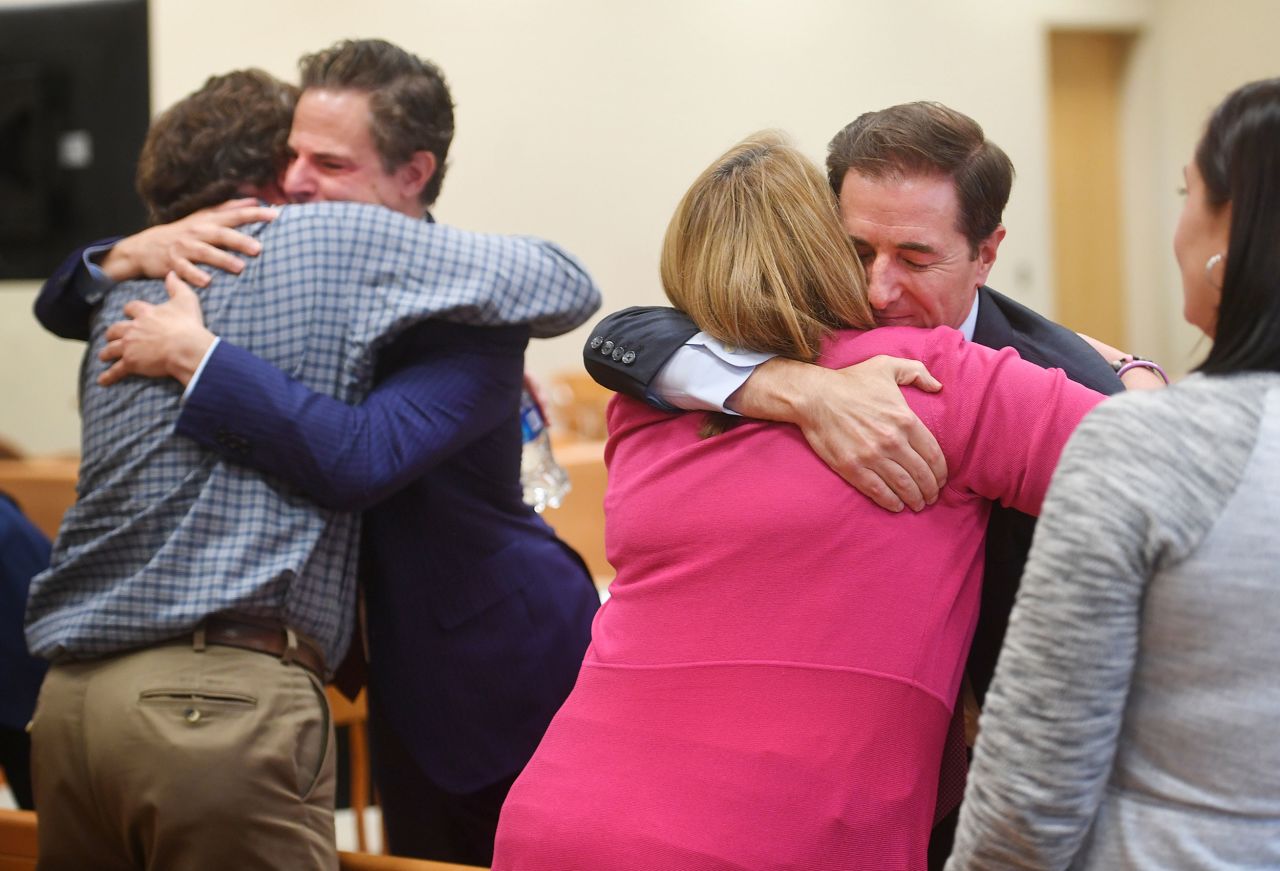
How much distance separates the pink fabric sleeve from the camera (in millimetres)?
1129

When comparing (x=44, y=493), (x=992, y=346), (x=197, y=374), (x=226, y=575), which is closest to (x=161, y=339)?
(x=197, y=374)

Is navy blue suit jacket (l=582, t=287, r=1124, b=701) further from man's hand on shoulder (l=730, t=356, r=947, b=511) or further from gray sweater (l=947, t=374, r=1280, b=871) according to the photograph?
gray sweater (l=947, t=374, r=1280, b=871)

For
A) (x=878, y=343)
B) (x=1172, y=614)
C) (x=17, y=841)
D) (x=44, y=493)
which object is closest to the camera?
(x=1172, y=614)

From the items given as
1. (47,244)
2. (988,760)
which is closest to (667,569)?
(988,760)

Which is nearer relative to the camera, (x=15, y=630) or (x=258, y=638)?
(x=258, y=638)

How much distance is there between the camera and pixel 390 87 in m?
1.85

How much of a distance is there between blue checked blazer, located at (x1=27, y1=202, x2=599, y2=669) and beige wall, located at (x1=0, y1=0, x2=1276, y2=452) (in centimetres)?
516

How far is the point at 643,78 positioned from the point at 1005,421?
5.96 m

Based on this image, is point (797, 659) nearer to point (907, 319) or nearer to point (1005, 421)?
point (1005, 421)

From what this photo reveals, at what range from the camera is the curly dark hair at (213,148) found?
174cm

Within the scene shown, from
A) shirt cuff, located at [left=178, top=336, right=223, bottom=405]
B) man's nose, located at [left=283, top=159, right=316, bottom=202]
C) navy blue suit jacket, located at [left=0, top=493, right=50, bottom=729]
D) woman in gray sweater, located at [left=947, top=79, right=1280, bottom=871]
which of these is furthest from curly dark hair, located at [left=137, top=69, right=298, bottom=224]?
woman in gray sweater, located at [left=947, top=79, right=1280, bottom=871]

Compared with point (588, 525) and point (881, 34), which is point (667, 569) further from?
point (881, 34)

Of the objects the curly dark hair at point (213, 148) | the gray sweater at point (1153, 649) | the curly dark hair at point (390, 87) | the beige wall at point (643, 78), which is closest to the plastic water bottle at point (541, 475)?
the curly dark hair at point (390, 87)

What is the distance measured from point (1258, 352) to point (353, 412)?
101 centimetres
